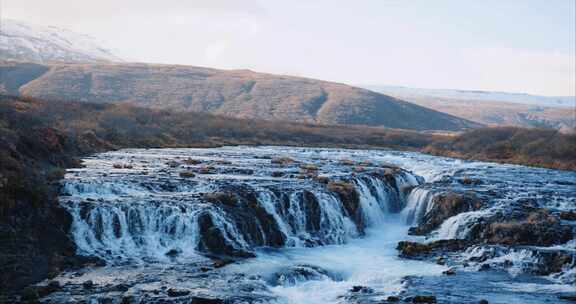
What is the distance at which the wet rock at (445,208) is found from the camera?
3259 centimetres

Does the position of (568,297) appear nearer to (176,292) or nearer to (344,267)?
(344,267)

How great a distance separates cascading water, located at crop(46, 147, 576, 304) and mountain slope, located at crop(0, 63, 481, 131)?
9274cm

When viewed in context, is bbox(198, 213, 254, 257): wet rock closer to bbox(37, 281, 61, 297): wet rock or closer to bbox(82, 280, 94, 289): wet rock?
bbox(82, 280, 94, 289): wet rock

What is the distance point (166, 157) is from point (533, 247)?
97.1 ft

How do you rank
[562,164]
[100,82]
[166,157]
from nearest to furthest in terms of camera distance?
[166,157], [562,164], [100,82]

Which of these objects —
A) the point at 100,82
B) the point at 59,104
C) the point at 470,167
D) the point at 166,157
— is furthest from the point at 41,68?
the point at 470,167

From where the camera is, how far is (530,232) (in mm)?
27344

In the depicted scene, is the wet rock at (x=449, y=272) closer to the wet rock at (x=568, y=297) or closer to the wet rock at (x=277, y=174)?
the wet rock at (x=568, y=297)

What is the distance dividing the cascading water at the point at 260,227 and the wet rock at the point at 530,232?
1.79 m

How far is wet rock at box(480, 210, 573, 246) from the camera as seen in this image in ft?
88.1

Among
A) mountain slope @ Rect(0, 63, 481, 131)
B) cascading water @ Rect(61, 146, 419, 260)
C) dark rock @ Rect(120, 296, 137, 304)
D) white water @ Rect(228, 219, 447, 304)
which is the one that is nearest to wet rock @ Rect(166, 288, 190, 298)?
dark rock @ Rect(120, 296, 137, 304)

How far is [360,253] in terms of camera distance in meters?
27.9

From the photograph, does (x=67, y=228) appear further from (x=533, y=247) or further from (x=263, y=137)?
(x=263, y=137)

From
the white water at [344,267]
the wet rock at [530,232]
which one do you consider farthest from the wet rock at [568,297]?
the wet rock at [530,232]
